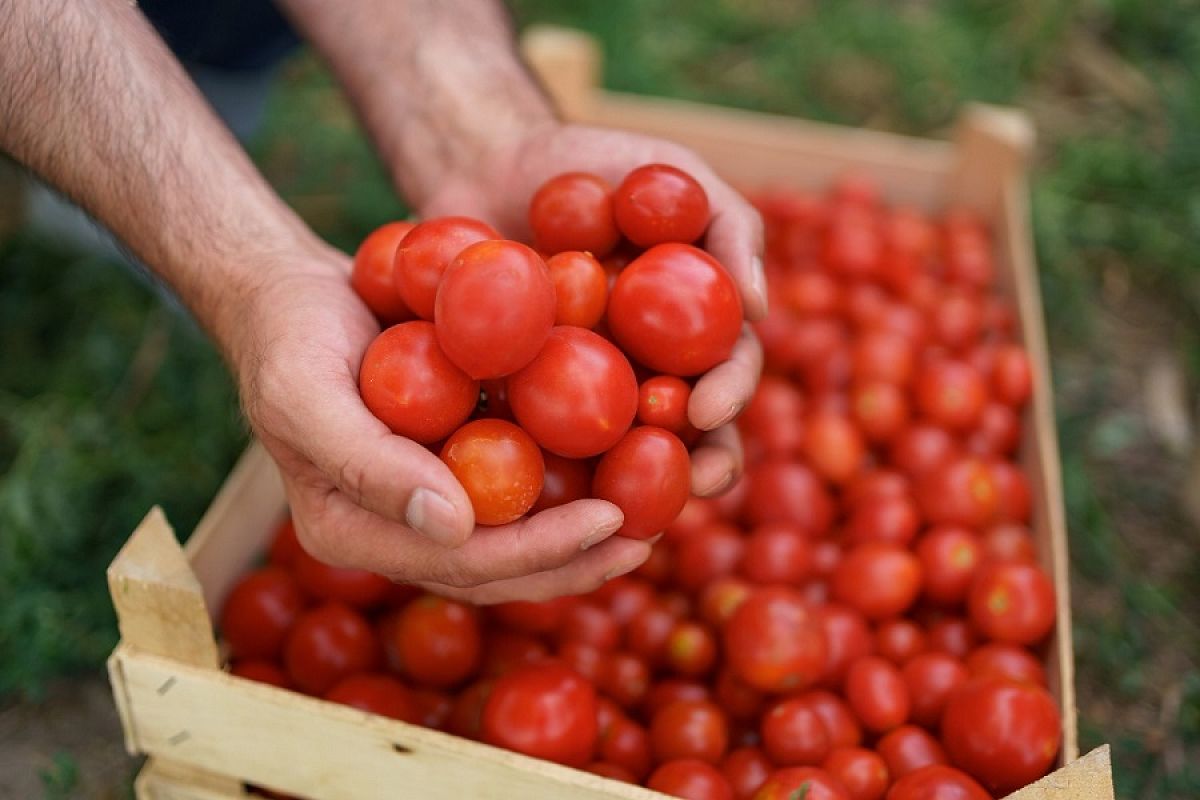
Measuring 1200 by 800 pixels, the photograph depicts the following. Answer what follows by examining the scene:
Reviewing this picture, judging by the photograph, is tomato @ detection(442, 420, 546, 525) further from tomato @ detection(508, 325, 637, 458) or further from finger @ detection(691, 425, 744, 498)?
finger @ detection(691, 425, 744, 498)

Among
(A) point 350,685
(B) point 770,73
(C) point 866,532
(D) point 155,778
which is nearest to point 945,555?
(C) point 866,532

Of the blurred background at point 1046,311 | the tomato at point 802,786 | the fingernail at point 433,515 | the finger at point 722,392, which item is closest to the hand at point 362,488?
the fingernail at point 433,515

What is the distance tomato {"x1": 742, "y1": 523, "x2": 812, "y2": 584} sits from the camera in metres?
2.20

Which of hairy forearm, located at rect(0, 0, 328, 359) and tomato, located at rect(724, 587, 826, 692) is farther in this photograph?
tomato, located at rect(724, 587, 826, 692)

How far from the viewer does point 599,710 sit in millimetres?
→ 1955

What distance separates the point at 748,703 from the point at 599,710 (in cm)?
29

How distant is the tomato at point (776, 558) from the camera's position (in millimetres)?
2203

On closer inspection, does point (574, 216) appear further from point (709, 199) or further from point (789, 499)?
point (789, 499)

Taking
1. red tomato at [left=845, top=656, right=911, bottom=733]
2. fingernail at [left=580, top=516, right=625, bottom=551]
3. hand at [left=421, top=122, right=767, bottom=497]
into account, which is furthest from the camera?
red tomato at [left=845, top=656, right=911, bottom=733]

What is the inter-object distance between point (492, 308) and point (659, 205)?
0.46 m

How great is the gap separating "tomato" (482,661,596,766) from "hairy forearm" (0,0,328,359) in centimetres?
73

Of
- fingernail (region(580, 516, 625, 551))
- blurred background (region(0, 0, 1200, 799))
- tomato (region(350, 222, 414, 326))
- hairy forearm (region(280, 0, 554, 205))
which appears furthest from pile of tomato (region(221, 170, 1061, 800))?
hairy forearm (region(280, 0, 554, 205))

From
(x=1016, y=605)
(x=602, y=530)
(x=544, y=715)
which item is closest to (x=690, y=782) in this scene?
(x=544, y=715)

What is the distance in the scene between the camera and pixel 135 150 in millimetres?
1866
